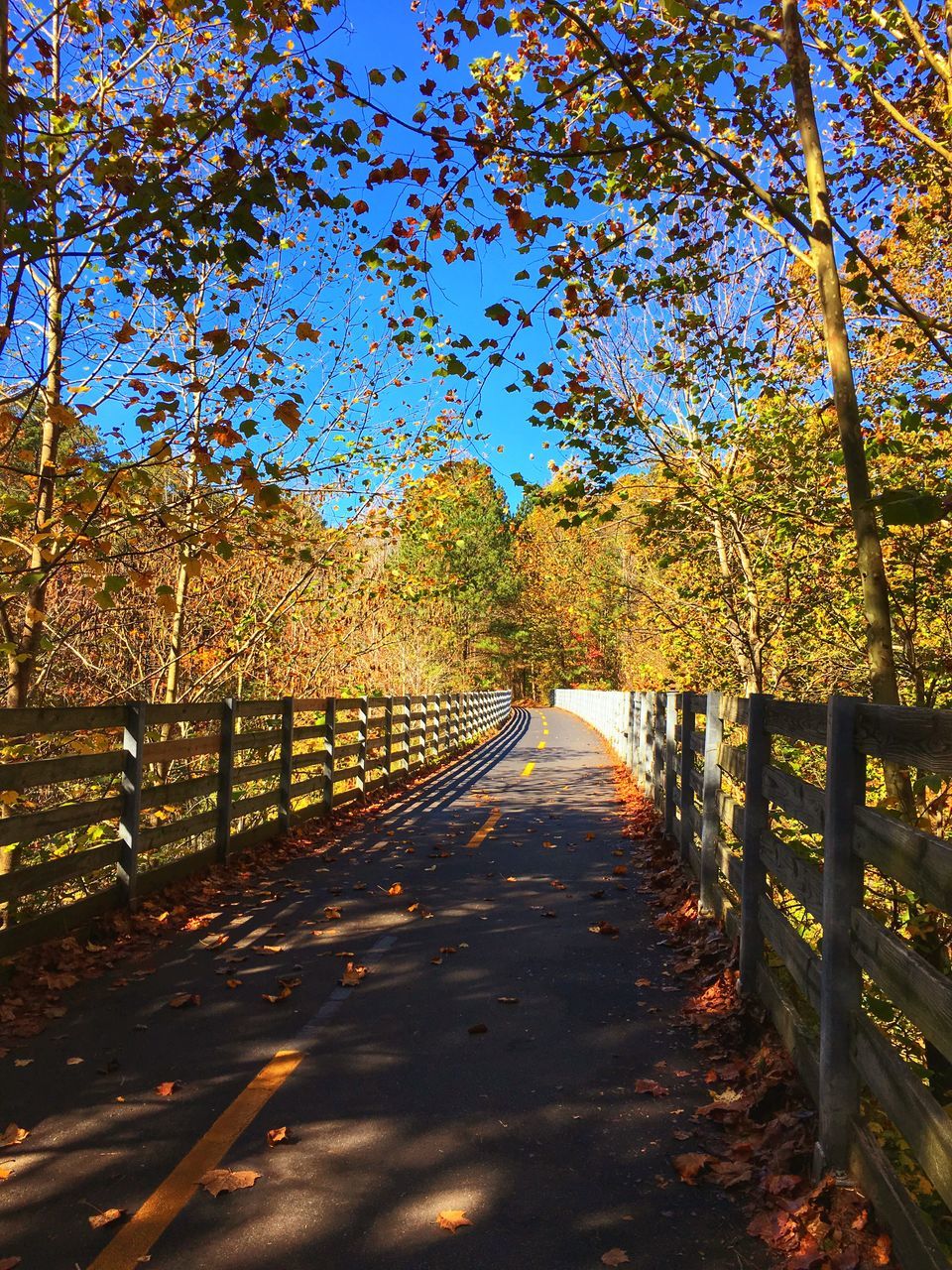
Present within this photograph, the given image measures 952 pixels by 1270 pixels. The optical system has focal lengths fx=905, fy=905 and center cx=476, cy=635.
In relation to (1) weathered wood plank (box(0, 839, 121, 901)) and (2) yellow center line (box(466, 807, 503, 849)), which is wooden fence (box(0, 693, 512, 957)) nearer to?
(1) weathered wood plank (box(0, 839, 121, 901))

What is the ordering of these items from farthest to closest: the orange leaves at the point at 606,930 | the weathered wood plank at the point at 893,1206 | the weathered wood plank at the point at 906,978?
the orange leaves at the point at 606,930, the weathered wood plank at the point at 893,1206, the weathered wood plank at the point at 906,978

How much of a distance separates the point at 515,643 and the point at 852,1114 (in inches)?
3025

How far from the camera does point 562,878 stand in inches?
345

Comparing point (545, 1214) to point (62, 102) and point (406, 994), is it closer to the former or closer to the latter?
point (406, 994)

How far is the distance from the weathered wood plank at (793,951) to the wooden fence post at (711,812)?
169 centimetres

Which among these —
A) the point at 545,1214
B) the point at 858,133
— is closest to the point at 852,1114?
the point at 545,1214

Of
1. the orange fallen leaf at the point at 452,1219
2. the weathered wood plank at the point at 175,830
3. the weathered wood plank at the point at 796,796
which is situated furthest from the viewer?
the weathered wood plank at the point at 175,830

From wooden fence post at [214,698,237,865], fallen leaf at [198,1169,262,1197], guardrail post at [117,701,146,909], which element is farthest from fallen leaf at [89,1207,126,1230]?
wooden fence post at [214,698,237,865]

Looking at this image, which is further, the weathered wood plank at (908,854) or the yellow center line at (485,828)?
the yellow center line at (485,828)

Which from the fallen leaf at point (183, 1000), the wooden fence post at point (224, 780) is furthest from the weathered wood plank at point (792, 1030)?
the wooden fence post at point (224, 780)

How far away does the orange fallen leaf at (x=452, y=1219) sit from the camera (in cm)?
310

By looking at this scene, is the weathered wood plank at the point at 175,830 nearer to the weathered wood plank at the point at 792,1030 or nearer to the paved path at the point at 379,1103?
the paved path at the point at 379,1103

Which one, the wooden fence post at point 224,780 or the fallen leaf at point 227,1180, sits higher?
the wooden fence post at point 224,780

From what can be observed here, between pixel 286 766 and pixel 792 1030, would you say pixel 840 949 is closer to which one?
pixel 792 1030
